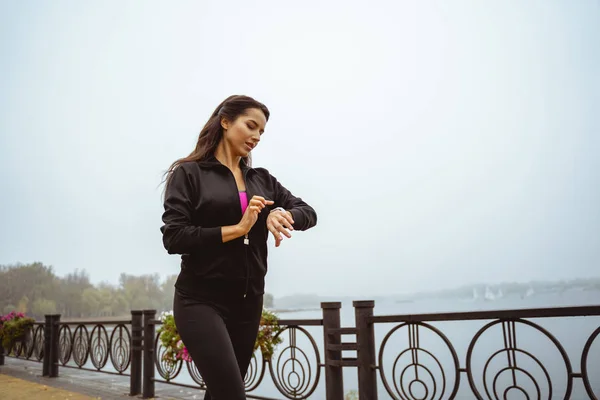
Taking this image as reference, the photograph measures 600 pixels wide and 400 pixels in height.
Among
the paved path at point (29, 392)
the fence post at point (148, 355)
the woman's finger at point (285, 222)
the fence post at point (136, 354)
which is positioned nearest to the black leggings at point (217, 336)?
the woman's finger at point (285, 222)

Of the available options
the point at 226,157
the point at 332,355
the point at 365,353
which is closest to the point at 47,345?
the point at 332,355

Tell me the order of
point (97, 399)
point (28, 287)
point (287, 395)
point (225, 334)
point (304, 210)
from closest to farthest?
point (225, 334), point (304, 210), point (287, 395), point (97, 399), point (28, 287)

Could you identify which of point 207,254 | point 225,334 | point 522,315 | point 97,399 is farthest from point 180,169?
point 97,399

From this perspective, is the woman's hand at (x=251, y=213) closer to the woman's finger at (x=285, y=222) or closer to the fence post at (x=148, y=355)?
the woman's finger at (x=285, y=222)

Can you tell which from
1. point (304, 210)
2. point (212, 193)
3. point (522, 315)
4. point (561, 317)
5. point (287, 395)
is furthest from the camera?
point (287, 395)

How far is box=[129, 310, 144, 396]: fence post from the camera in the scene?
5.15m

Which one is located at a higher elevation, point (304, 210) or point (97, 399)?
point (304, 210)

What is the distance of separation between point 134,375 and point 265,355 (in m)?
1.86

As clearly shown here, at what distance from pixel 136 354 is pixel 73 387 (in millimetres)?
1181

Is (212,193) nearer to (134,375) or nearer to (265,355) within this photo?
(265,355)

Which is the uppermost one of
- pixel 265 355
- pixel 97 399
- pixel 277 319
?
pixel 277 319

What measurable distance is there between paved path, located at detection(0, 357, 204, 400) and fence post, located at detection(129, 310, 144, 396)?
139 mm

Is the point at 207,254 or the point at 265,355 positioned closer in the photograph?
the point at 207,254

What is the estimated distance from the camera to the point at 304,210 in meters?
Answer: 1.87
